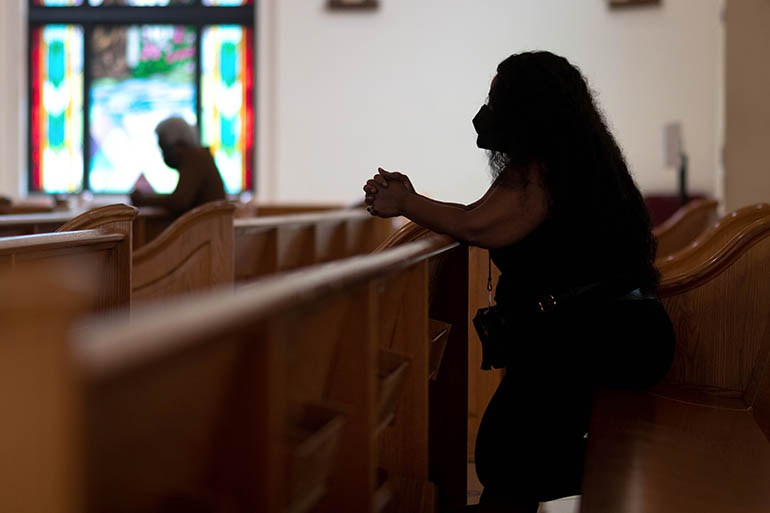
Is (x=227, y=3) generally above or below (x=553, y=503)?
above

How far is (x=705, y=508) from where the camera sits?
185 centimetres

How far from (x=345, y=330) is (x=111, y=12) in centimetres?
1101

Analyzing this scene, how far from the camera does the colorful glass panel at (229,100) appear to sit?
1178cm

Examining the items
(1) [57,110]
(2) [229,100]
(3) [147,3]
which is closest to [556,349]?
(2) [229,100]

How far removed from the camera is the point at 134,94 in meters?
11.8

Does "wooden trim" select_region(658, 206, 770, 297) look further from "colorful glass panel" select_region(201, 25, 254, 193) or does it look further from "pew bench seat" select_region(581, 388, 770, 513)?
"colorful glass panel" select_region(201, 25, 254, 193)

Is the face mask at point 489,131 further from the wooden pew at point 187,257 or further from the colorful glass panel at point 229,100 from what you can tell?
the colorful glass panel at point 229,100

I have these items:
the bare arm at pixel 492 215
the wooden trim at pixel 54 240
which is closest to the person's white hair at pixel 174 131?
the wooden trim at pixel 54 240

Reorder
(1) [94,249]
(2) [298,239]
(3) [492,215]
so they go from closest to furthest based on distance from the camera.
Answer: (3) [492,215] → (1) [94,249] → (2) [298,239]

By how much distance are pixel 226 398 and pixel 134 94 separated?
11209 millimetres

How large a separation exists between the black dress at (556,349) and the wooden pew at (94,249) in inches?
49.2

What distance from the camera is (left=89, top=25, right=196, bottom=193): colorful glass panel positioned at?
11789mm

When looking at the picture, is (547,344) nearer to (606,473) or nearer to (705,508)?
(606,473)

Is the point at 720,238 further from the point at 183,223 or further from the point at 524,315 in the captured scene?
the point at 183,223
